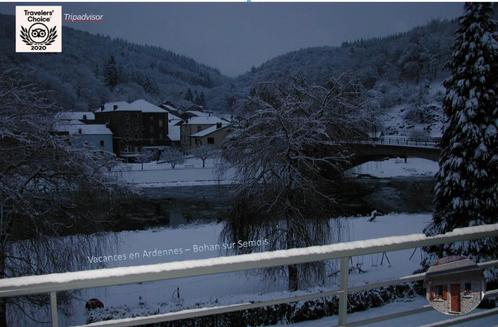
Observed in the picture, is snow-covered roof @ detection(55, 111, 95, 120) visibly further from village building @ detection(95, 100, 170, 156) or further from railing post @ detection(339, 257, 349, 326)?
railing post @ detection(339, 257, 349, 326)

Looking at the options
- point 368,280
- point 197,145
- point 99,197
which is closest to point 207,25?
point 197,145

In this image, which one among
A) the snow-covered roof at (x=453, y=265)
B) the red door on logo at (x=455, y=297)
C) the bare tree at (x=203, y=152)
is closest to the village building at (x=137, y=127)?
the bare tree at (x=203, y=152)

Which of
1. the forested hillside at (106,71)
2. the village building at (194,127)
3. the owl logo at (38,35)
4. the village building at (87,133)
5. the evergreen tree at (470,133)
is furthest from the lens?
the evergreen tree at (470,133)

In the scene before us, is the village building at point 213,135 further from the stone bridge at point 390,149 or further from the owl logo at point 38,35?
the owl logo at point 38,35

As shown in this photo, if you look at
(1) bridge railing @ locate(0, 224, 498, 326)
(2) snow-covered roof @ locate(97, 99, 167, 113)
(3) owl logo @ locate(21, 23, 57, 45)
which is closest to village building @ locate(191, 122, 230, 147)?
(2) snow-covered roof @ locate(97, 99, 167, 113)

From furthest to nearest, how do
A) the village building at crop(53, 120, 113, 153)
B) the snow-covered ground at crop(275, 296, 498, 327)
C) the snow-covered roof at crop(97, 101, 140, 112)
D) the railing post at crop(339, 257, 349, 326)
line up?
the snow-covered ground at crop(275, 296, 498, 327), the village building at crop(53, 120, 113, 153), the snow-covered roof at crop(97, 101, 140, 112), the railing post at crop(339, 257, 349, 326)

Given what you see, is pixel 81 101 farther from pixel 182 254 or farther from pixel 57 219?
pixel 182 254
